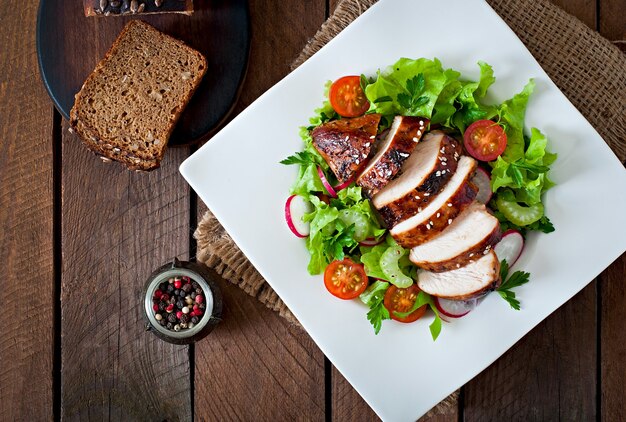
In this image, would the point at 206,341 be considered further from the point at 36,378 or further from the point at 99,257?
the point at 36,378

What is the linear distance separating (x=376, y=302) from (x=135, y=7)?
58.7 inches

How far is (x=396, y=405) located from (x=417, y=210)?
0.74 m

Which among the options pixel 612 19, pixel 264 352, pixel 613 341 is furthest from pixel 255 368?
pixel 612 19

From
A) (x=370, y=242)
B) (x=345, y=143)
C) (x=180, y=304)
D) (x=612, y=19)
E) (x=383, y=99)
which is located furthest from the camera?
(x=612, y=19)

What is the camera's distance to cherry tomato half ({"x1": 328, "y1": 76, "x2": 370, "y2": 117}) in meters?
2.31

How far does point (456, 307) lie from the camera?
236cm

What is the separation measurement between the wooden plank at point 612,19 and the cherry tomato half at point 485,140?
0.82 meters

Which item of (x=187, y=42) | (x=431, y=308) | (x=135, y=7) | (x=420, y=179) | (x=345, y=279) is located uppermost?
(x=135, y=7)

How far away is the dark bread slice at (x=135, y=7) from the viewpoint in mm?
2527

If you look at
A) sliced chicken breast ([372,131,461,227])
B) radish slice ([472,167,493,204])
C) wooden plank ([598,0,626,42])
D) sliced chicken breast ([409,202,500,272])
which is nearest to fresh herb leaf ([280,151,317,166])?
sliced chicken breast ([372,131,461,227])

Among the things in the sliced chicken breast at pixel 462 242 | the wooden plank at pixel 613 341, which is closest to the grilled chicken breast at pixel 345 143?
the sliced chicken breast at pixel 462 242

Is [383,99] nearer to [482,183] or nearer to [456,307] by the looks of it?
[482,183]

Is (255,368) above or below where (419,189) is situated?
below

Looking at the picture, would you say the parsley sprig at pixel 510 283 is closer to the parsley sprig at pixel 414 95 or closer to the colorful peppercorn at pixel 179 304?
the parsley sprig at pixel 414 95
